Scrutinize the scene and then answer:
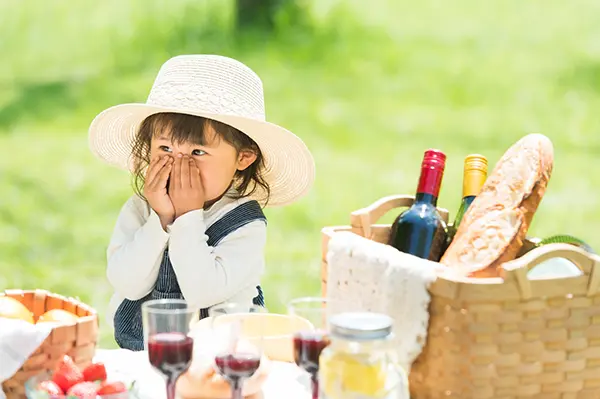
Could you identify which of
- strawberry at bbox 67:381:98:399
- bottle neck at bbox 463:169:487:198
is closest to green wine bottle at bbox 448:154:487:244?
bottle neck at bbox 463:169:487:198

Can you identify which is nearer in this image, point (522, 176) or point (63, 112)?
point (522, 176)

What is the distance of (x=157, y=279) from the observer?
83.8 inches

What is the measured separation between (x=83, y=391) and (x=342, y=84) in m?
5.59

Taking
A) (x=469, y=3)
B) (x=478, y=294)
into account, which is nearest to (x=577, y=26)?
(x=469, y=3)

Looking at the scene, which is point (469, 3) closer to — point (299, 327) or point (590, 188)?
point (590, 188)

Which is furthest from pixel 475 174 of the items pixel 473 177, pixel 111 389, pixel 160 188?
pixel 111 389

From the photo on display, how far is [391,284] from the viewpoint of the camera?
4.99 feet

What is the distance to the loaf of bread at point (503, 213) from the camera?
1580 millimetres

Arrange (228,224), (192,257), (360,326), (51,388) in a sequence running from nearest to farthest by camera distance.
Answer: (360,326), (51,388), (192,257), (228,224)

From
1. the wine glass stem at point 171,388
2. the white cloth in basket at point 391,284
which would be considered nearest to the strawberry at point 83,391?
the wine glass stem at point 171,388

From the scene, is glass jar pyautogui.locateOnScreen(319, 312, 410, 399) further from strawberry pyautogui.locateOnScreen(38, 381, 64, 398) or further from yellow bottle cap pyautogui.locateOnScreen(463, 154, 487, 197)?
yellow bottle cap pyautogui.locateOnScreen(463, 154, 487, 197)

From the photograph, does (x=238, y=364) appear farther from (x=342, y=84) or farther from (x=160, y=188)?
(x=342, y=84)

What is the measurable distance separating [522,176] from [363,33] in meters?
5.56

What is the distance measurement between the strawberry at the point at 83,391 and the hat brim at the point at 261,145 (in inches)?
28.9
